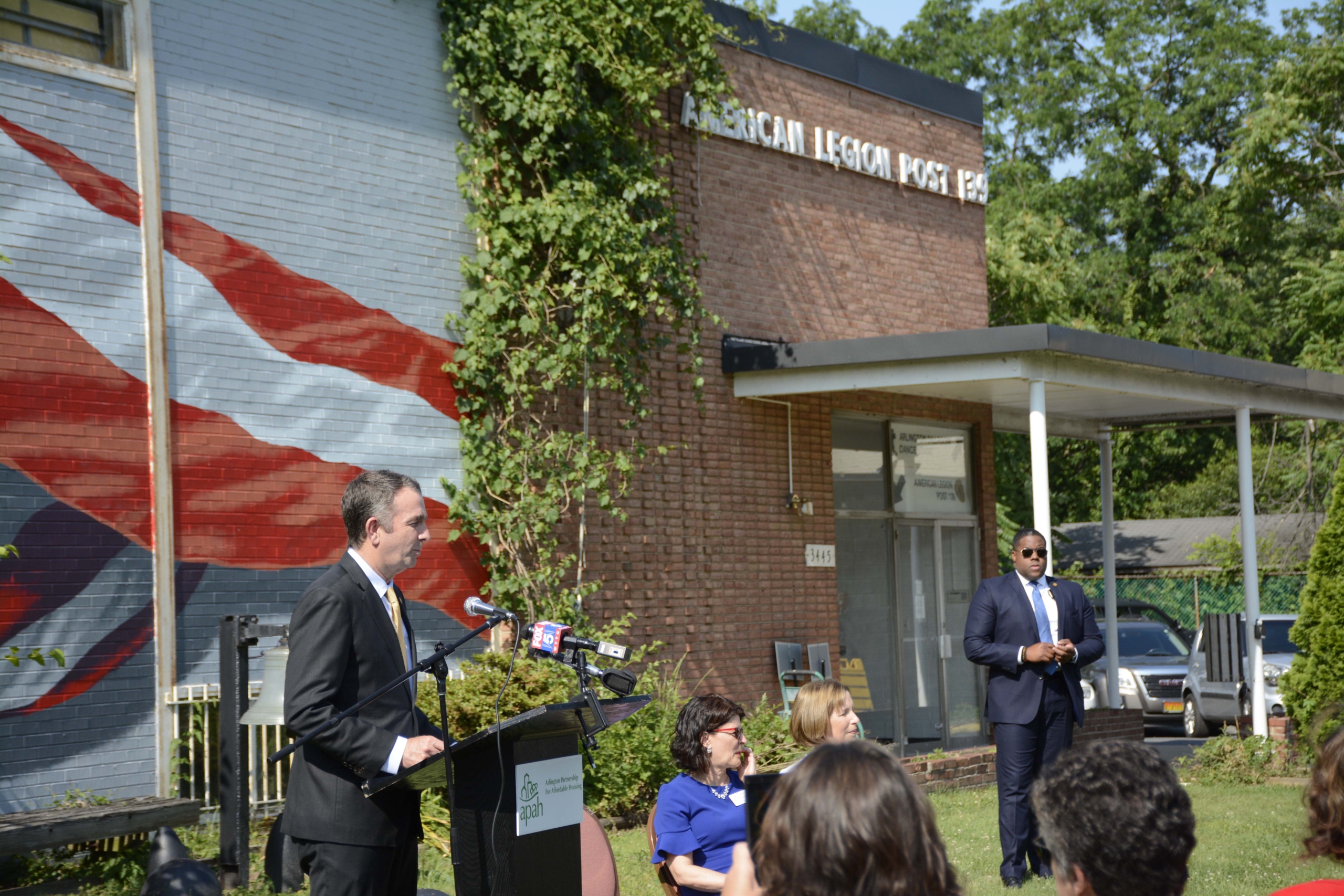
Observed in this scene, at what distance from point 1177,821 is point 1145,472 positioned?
40.1 metres

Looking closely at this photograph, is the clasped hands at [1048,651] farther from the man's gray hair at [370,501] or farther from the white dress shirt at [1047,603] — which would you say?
the man's gray hair at [370,501]

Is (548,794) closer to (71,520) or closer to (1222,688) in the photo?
(71,520)

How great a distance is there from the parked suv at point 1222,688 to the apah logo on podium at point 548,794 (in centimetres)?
1365

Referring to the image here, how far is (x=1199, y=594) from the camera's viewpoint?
26.6 meters

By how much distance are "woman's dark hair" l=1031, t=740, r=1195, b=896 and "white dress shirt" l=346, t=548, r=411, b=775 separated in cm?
201

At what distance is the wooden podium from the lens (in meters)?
3.96

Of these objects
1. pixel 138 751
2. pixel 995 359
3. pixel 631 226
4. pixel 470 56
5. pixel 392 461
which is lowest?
pixel 138 751

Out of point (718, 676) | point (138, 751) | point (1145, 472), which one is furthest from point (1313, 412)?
point (1145, 472)

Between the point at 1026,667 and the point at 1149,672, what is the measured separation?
12.0 meters

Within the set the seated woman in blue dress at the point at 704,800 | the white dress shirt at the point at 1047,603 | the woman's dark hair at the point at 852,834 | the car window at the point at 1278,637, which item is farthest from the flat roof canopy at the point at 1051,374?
the woman's dark hair at the point at 852,834

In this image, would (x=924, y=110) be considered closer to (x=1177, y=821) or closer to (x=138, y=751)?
(x=138, y=751)

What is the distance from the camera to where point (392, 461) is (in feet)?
31.8

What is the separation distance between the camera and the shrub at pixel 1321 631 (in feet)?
36.9

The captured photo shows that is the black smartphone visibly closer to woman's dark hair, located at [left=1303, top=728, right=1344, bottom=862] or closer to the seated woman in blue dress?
woman's dark hair, located at [left=1303, top=728, right=1344, bottom=862]
